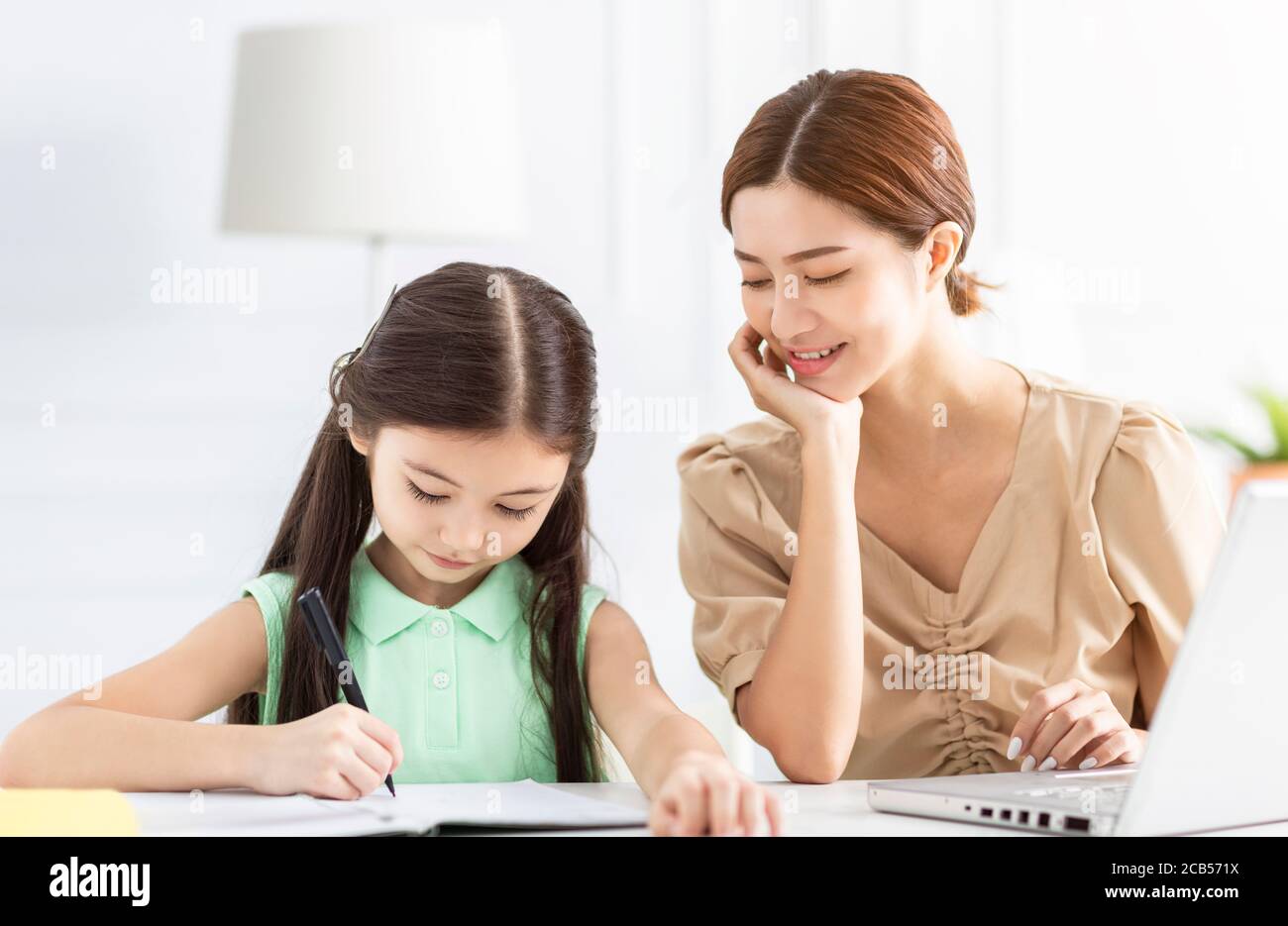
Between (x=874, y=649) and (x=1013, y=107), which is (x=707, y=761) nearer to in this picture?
(x=874, y=649)

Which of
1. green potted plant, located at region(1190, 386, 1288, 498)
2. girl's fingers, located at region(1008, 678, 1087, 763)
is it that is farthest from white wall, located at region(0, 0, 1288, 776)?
girl's fingers, located at region(1008, 678, 1087, 763)

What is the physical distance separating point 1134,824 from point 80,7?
93.2 inches

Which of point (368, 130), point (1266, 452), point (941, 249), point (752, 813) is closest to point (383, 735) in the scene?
point (752, 813)

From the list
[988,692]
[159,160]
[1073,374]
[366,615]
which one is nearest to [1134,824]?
[988,692]

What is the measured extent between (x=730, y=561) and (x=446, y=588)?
0.31 metres

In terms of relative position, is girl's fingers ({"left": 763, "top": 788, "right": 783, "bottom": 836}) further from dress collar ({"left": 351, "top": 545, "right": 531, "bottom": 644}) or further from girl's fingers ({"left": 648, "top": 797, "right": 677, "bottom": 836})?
dress collar ({"left": 351, "top": 545, "right": 531, "bottom": 644})

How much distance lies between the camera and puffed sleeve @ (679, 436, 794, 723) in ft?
4.34

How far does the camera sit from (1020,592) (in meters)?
1.35

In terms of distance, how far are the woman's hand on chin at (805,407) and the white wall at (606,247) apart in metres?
0.91

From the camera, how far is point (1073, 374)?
2467 mm

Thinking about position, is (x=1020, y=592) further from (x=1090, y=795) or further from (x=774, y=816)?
(x=774, y=816)

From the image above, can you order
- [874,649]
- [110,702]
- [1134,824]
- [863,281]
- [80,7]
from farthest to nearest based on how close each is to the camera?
1. [80,7]
2. [874,649]
3. [863,281]
4. [110,702]
5. [1134,824]

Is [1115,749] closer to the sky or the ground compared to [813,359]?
closer to the ground

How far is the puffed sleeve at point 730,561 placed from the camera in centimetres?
132
